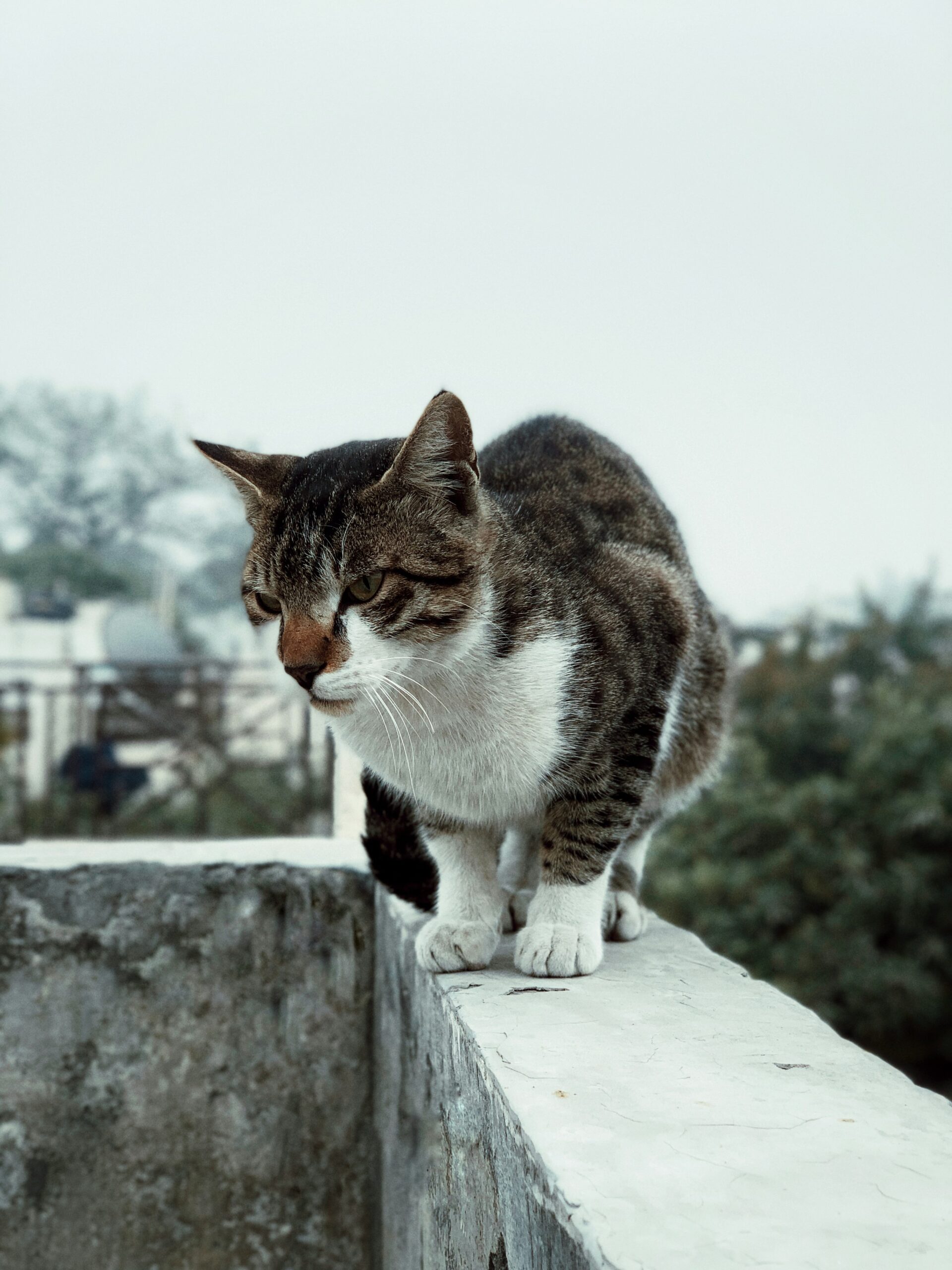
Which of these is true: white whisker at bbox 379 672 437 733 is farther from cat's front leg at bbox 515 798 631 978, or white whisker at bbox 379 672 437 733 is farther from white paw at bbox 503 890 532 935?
white paw at bbox 503 890 532 935

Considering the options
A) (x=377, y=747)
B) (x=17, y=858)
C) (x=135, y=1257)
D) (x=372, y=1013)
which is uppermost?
(x=377, y=747)

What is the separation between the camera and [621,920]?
1729mm

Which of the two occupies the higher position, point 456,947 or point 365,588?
point 365,588

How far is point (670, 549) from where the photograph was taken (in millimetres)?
1952

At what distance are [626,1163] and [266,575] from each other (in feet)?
3.04

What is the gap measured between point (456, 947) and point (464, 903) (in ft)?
0.42

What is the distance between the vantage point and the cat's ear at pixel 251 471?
164cm

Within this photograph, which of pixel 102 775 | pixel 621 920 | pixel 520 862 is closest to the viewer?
pixel 621 920

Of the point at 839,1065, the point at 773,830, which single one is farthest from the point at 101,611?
the point at 839,1065

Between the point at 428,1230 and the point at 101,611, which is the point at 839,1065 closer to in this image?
the point at 428,1230

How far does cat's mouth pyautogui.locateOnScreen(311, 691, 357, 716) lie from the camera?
1.40 m

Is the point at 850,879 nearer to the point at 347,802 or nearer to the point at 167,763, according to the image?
the point at 347,802

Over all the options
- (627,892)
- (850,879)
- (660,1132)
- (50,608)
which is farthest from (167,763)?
(50,608)

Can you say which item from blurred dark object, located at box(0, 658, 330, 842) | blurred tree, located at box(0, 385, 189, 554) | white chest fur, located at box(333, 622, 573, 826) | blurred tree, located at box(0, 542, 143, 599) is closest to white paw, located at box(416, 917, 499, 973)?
white chest fur, located at box(333, 622, 573, 826)
